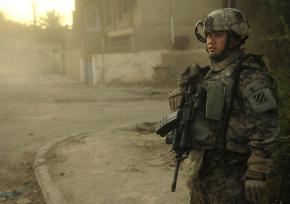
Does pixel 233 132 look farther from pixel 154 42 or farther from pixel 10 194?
pixel 154 42

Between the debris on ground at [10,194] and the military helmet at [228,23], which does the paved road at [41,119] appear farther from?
the military helmet at [228,23]

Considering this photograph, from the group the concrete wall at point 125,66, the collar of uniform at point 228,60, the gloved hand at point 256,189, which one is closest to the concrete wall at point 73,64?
the concrete wall at point 125,66

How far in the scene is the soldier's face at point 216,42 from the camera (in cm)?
296

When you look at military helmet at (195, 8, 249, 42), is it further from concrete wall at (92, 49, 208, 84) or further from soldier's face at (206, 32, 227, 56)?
concrete wall at (92, 49, 208, 84)

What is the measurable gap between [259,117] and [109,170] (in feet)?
12.7

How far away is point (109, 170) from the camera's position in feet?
20.8

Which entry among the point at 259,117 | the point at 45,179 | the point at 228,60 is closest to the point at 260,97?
the point at 259,117

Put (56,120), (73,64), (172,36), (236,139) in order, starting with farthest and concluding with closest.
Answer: (73,64) → (172,36) → (56,120) → (236,139)

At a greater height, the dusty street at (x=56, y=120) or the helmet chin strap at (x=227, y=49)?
the helmet chin strap at (x=227, y=49)

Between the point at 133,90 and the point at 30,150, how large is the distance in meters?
10.6

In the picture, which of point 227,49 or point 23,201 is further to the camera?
point 23,201

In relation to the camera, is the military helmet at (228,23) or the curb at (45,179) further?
the curb at (45,179)

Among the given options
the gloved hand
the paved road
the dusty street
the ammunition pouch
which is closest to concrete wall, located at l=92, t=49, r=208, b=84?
the dusty street

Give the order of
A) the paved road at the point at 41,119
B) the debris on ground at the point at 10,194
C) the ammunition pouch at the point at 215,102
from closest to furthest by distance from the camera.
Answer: the ammunition pouch at the point at 215,102 < the debris on ground at the point at 10,194 < the paved road at the point at 41,119
